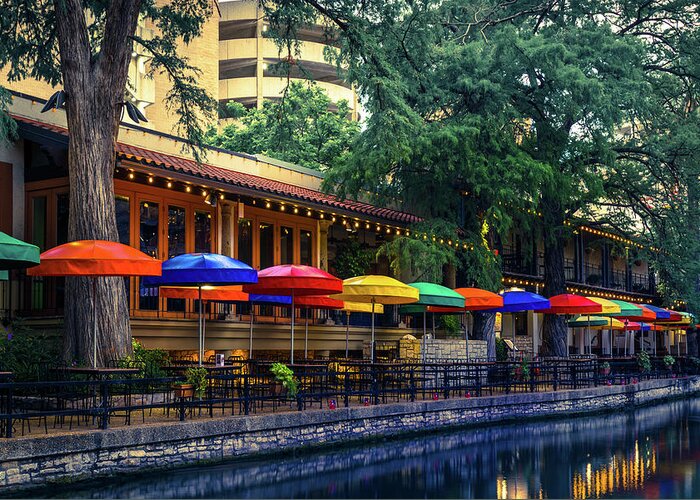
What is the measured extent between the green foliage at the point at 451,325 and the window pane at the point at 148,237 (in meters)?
11.7

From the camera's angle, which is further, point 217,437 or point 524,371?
point 524,371

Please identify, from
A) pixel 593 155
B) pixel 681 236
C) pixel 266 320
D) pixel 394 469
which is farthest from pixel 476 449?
pixel 681 236

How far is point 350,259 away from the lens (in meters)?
28.6

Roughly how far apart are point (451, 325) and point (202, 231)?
1059cm

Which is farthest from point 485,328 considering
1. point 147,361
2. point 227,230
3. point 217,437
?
point 217,437

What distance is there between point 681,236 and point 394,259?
41.6 feet

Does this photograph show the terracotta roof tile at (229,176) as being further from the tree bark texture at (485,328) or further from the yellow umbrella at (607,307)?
the yellow umbrella at (607,307)

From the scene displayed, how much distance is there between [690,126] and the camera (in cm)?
3525

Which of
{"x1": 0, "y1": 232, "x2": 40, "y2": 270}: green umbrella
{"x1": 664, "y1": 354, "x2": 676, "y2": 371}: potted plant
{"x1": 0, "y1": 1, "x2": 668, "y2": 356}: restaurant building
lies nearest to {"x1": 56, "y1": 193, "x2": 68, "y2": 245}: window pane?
{"x1": 0, "y1": 1, "x2": 668, "y2": 356}: restaurant building

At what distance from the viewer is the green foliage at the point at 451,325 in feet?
99.4

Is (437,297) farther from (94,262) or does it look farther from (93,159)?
(94,262)

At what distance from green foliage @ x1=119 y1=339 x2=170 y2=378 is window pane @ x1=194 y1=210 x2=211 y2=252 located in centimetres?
328

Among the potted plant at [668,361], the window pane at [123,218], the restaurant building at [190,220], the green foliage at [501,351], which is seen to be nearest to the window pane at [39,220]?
the restaurant building at [190,220]

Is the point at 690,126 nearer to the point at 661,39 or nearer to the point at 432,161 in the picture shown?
the point at 661,39
